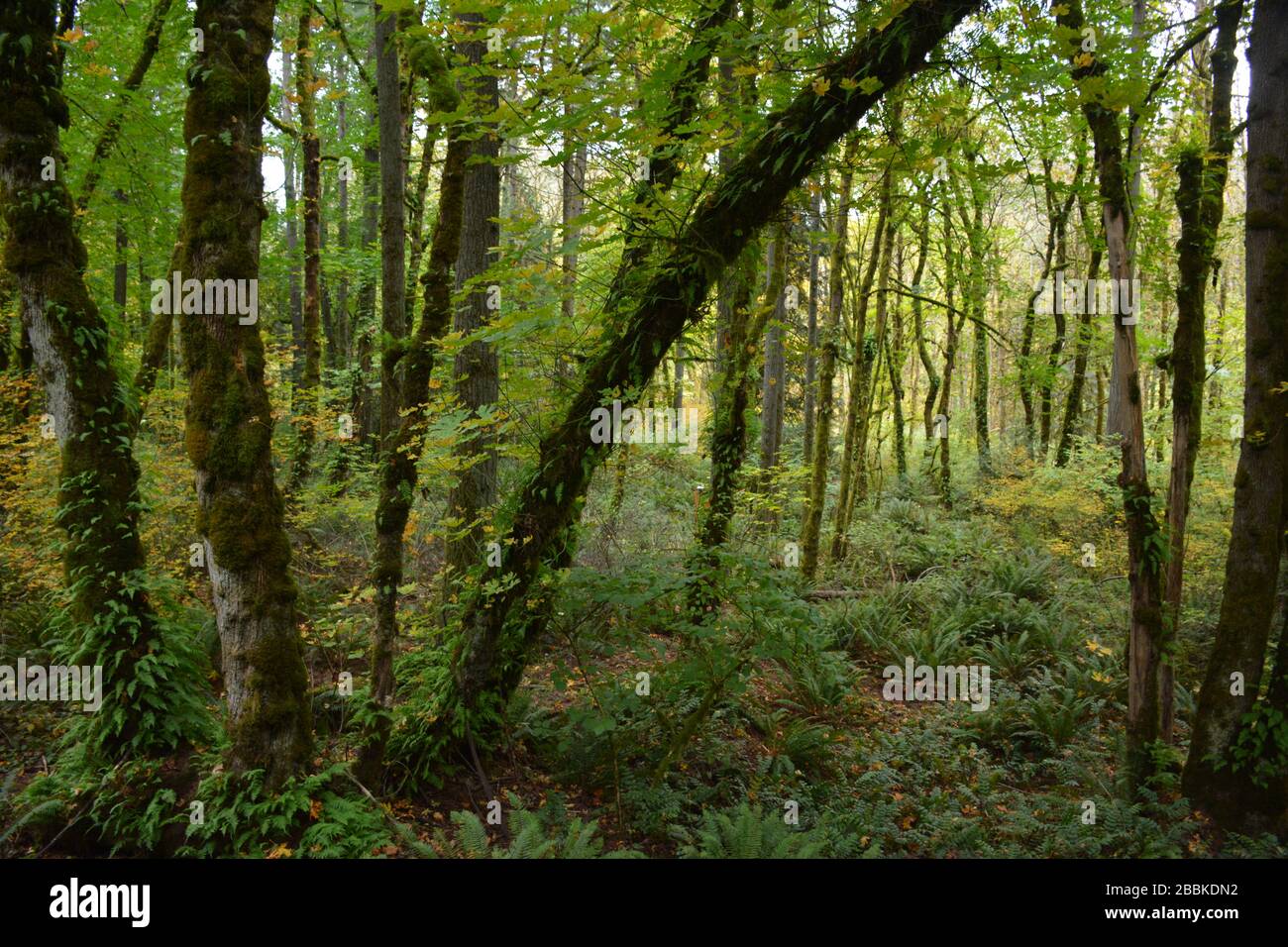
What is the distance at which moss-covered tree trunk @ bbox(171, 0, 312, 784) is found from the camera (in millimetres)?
3920

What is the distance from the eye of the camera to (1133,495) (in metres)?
4.93

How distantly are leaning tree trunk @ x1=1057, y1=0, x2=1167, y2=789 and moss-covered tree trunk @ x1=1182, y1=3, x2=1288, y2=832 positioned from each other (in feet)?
1.29

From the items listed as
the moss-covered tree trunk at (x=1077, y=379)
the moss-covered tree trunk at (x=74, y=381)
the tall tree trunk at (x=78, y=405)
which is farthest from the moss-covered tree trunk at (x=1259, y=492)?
Result: the moss-covered tree trunk at (x=1077, y=379)

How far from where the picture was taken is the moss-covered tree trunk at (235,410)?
392 cm

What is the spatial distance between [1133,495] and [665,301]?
3942 millimetres

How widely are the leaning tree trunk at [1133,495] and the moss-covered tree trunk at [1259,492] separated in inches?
15.4

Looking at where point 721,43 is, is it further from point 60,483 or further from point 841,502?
point 841,502

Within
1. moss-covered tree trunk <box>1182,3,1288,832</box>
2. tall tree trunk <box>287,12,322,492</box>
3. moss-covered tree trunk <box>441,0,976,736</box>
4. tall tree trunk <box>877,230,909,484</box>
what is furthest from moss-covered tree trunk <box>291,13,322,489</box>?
tall tree trunk <box>877,230,909,484</box>

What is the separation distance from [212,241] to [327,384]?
15139 millimetres

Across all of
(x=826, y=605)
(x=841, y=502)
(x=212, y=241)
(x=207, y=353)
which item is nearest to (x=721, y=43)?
(x=212, y=241)

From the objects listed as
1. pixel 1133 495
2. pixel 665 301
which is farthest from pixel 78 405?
pixel 1133 495

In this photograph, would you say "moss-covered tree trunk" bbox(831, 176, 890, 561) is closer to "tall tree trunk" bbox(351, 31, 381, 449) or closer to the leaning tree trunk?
the leaning tree trunk

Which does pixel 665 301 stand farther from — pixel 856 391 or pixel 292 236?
pixel 292 236
